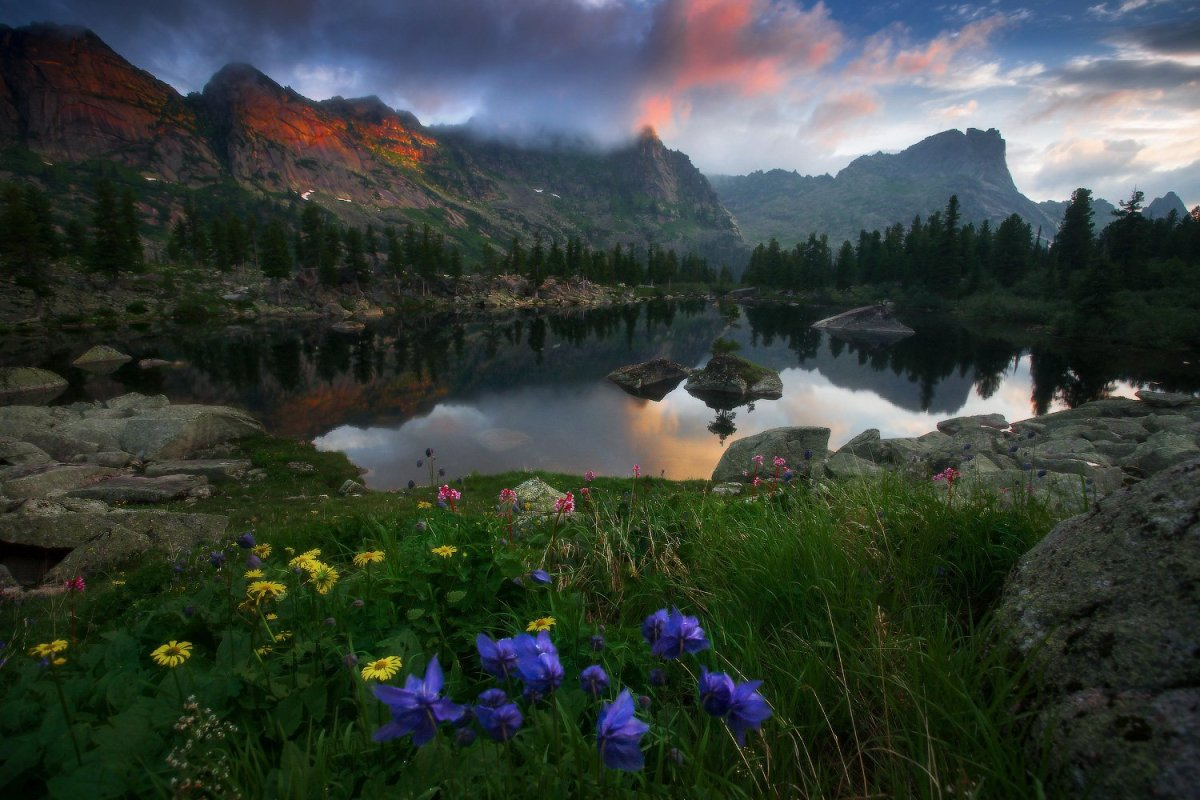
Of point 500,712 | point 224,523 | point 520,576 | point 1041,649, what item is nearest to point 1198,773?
point 1041,649

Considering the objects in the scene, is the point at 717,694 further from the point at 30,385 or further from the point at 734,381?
the point at 30,385

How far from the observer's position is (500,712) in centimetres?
143

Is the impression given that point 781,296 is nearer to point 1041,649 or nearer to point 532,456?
point 532,456

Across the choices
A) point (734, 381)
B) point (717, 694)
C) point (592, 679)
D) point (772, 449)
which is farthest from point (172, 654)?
point (734, 381)

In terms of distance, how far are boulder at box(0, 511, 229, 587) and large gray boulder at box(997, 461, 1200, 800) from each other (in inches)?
443

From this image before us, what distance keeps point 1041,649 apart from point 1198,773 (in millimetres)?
793

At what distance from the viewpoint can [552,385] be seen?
3756cm

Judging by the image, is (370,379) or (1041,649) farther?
(370,379)

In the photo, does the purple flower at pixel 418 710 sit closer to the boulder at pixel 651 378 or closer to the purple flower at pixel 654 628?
the purple flower at pixel 654 628

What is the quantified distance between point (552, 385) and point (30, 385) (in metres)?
31.2

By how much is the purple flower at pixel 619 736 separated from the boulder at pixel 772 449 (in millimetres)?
16607

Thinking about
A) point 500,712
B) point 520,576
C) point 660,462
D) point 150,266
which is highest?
point 150,266

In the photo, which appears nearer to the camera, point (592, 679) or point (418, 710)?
point (418, 710)

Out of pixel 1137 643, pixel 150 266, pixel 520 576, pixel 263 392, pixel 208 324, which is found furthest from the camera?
pixel 150 266
